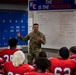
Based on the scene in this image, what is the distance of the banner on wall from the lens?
705 centimetres

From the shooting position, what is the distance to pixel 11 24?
1017 cm

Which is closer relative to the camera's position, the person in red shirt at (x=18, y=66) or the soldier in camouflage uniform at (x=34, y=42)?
the person in red shirt at (x=18, y=66)

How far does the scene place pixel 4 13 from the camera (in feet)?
32.7

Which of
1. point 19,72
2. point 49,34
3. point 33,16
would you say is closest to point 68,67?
point 19,72

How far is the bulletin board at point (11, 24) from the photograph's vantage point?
9.88 meters

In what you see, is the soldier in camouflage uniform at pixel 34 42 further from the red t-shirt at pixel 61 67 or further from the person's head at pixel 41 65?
the person's head at pixel 41 65

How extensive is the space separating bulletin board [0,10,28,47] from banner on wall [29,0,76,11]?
2.30m

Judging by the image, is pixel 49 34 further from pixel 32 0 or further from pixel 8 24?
pixel 8 24

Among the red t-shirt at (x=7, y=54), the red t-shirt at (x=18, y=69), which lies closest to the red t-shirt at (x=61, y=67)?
the red t-shirt at (x=18, y=69)

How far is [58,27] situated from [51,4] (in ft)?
2.32

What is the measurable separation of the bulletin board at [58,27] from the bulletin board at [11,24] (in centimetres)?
227

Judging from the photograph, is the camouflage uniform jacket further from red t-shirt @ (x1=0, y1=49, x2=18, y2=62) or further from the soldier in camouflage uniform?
red t-shirt @ (x1=0, y1=49, x2=18, y2=62)

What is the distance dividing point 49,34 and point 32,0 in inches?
46.3

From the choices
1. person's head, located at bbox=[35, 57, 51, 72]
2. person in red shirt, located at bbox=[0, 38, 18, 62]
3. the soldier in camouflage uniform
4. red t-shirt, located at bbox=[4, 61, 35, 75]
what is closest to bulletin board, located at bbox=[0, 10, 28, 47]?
the soldier in camouflage uniform
